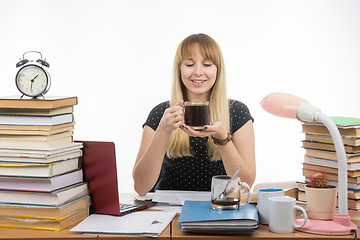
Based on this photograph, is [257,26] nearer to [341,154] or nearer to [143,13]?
[143,13]

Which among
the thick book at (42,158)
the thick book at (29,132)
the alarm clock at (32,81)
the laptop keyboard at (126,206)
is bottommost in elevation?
the laptop keyboard at (126,206)

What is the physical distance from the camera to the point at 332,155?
1685 millimetres

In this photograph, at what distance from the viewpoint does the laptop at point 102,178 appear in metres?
1.73

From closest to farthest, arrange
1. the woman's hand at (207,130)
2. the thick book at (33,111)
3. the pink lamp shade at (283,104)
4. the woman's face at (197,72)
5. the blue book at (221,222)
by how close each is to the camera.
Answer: the blue book at (221,222), the pink lamp shade at (283,104), the thick book at (33,111), the woman's hand at (207,130), the woman's face at (197,72)

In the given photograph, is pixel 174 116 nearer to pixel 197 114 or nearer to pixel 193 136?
pixel 197 114

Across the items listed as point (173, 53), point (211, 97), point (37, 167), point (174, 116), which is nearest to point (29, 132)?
point (37, 167)

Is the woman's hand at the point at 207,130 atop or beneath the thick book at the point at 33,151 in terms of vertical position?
atop

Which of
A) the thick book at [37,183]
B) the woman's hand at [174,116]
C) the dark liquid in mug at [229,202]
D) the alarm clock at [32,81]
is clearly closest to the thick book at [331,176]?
the dark liquid in mug at [229,202]

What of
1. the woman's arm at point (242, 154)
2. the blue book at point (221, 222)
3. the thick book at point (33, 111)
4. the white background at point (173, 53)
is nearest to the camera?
the blue book at point (221, 222)

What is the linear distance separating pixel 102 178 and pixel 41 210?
9.7 inches

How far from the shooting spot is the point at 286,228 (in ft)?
4.82

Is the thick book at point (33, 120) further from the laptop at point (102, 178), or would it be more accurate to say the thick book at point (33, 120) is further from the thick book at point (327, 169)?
the thick book at point (327, 169)

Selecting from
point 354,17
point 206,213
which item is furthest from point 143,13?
point 206,213

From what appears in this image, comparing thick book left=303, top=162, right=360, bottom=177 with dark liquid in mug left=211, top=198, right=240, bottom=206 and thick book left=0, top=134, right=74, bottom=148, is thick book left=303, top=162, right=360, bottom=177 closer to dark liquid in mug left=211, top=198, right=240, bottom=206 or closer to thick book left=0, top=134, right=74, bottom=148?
dark liquid in mug left=211, top=198, right=240, bottom=206
